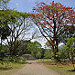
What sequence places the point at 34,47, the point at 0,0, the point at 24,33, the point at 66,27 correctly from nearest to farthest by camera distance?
the point at 0,0 < the point at 66,27 < the point at 24,33 < the point at 34,47

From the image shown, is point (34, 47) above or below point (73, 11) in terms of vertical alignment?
below

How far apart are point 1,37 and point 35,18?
1083 cm

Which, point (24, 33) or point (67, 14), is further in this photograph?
point (24, 33)

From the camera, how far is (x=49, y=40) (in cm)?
2183

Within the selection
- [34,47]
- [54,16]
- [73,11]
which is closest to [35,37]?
[54,16]

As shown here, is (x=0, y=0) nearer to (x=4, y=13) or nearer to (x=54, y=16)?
(x=4, y=13)

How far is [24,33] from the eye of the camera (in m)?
27.2

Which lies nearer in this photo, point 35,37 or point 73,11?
point 73,11

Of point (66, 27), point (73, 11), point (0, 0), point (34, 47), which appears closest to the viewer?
point (0, 0)

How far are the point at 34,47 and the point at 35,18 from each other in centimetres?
3690

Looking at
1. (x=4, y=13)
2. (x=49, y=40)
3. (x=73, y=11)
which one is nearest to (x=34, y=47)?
(x=49, y=40)

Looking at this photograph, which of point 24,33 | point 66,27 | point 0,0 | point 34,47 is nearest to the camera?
point 0,0

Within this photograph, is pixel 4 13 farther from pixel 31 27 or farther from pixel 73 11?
pixel 31 27

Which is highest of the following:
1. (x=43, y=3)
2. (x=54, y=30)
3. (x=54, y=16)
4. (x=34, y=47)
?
(x=43, y=3)
